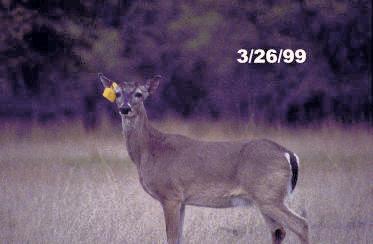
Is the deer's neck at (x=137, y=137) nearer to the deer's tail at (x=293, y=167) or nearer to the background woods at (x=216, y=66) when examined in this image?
the deer's tail at (x=293, y=167)

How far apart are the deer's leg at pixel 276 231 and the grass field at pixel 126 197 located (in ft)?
1.90

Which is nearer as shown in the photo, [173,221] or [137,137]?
[173,221]

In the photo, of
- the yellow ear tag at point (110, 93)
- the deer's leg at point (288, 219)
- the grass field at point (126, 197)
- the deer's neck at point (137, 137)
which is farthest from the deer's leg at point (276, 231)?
the yellow ear tag at point (110, 93)

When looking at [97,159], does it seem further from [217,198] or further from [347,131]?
[217,198]

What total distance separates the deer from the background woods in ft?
32.0

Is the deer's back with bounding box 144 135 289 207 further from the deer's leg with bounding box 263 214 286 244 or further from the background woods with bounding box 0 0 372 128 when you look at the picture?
the background woods with bounding box 0 0 372 128

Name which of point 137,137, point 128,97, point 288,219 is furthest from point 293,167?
point 128,97

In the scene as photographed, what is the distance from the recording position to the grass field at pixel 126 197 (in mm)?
9141

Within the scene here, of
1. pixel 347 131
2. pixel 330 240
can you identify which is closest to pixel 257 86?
pixel 347 131

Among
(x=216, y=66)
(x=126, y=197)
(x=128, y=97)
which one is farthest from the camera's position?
(x=216, y=66)

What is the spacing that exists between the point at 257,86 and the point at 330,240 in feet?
40.2

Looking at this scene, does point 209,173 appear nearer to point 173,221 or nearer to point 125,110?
point 173,221

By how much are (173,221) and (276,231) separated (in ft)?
3.17

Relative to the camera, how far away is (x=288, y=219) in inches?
313
